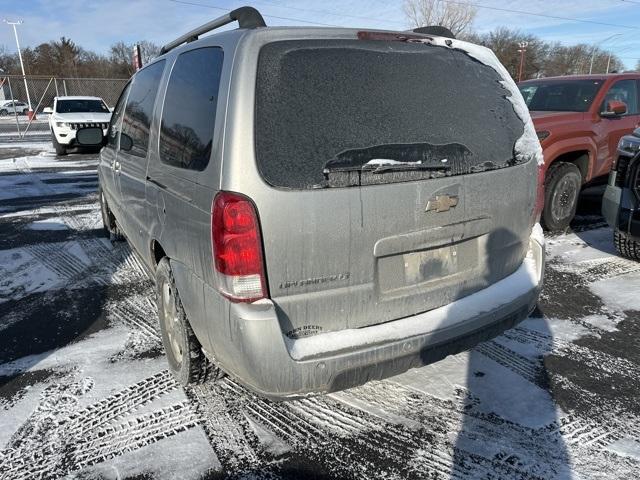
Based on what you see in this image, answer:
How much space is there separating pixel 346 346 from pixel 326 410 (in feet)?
2.47

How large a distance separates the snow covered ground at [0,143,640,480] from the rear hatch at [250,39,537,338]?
0.70m

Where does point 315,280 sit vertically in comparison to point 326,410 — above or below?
above

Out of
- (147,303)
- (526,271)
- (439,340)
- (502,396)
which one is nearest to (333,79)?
(439,340)

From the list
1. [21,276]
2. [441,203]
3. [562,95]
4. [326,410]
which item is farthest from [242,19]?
[562,95]

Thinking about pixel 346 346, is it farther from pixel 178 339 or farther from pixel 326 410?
pixel 178 339

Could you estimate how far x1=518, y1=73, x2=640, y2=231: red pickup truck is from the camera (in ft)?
18.8

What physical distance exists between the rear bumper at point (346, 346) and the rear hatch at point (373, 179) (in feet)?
0.20

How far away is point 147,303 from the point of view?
13.6ft

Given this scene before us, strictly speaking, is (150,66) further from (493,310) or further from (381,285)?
(493,310)

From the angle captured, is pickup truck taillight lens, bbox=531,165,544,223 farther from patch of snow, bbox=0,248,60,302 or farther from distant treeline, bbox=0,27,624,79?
distant treeline, bbox=0,27,624,79

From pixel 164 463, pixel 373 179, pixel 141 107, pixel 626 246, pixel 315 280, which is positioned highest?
pixel 141 107

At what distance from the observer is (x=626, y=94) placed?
6500 millimetres

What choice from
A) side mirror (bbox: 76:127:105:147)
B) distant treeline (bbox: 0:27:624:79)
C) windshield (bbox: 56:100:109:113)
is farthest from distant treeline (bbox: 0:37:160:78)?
side mirror (bbox: 76:127:105:147)

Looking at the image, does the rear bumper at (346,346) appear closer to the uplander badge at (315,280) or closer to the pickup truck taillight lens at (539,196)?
the uplander badge at (315,280)
